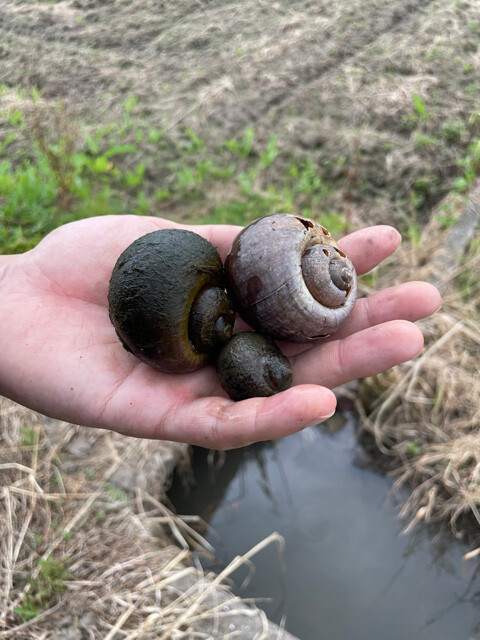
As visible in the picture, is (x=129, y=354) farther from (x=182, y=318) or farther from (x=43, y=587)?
(x=43, y=587)

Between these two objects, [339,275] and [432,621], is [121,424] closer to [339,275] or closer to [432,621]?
[339,275]

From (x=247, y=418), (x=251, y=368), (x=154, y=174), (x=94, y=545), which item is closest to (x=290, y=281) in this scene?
(x=251, y=368)

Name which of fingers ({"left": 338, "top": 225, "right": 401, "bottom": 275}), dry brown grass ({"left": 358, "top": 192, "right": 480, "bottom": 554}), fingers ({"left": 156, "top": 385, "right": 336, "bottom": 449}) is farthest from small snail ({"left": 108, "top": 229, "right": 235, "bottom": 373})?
dry brown grass ({"left": 358, "top": 192, "right": 480, "bottom": 554})

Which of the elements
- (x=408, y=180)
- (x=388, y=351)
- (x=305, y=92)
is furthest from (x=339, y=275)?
(x=305, y=92)

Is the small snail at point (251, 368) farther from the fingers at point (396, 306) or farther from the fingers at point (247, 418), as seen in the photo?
the fingers at point (396, 306)

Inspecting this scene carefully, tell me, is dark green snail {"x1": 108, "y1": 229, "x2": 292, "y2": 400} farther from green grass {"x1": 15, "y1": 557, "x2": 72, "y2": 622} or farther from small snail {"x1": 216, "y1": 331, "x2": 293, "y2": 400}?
green grass {"x1": 15, "y1": 557, "x2": 72, "y2": 622}

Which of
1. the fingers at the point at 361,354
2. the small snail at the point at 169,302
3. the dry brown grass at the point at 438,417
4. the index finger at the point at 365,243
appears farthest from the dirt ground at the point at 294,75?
the small snail at the point at 169,302
